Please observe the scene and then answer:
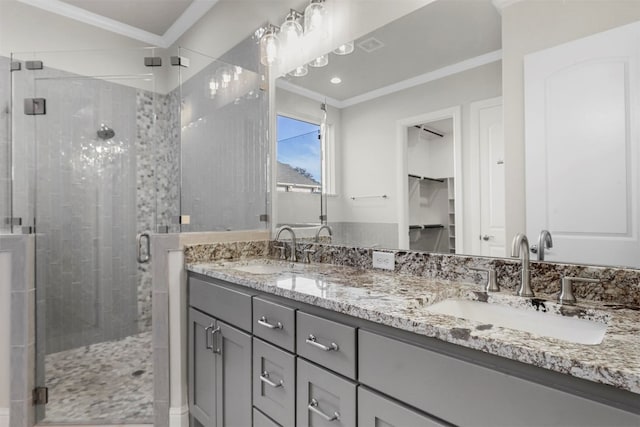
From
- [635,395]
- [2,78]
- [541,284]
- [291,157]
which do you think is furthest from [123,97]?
[635,395]

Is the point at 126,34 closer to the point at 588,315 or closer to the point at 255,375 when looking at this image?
the point at 255,375

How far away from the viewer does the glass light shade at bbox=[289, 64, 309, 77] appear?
212cm

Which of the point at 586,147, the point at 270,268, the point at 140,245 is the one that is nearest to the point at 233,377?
the point at 270,268

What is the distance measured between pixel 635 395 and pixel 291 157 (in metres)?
1.98

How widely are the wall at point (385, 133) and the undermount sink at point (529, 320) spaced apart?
0.39m

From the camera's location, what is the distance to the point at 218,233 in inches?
81.9

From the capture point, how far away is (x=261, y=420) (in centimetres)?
137

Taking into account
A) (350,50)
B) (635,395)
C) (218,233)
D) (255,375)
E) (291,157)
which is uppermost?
(350,50)

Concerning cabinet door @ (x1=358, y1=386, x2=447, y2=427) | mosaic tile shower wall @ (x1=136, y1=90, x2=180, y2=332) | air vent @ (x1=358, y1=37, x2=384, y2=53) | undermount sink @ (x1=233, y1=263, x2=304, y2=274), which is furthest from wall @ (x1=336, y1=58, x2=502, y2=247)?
mosaic tile shower wall @ (x1=136, y1=90, x2=180, y2=332)

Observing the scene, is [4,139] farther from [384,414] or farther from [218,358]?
[384,414]

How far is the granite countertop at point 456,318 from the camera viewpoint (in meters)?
0.63

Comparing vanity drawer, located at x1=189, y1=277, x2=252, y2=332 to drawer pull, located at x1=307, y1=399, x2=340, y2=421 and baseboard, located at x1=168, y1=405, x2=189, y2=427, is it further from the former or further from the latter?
baseboard, located at x1=168, y1=405, x2=189, y2=427

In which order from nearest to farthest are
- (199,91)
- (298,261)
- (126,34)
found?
(298,261), (199,91), (126,34)

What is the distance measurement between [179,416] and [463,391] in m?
1.69
